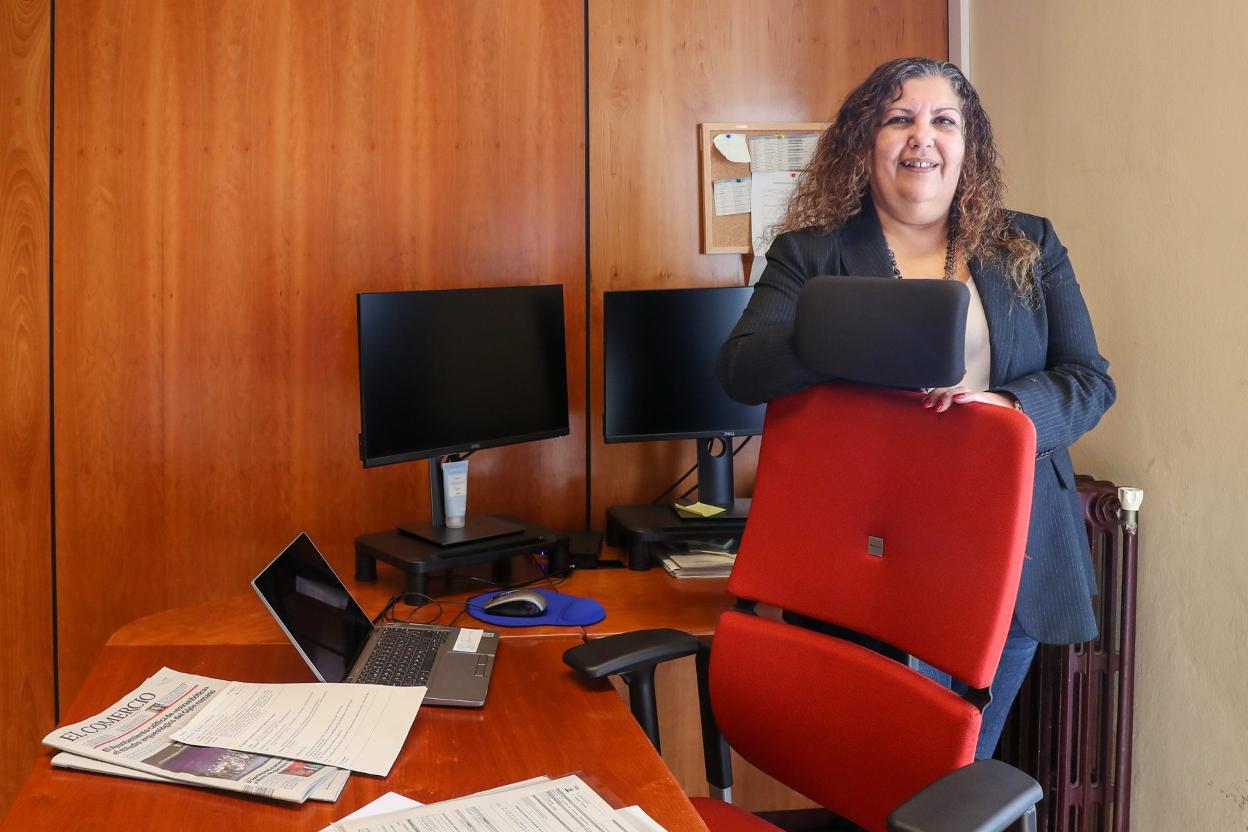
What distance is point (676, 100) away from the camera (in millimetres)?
2783

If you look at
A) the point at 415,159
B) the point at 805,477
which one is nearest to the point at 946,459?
the point at 805,477

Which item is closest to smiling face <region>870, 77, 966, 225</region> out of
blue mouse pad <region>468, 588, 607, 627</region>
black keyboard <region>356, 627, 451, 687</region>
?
blue mouse pad <region>468, 588, 607, 627</region>

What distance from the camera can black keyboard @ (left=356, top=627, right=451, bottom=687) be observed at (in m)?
1.66

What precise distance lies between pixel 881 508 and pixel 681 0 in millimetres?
1734

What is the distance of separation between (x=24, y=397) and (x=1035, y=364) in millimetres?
2200

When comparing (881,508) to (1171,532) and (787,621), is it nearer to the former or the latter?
(787,621)

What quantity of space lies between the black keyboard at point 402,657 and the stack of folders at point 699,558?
2.23 feet

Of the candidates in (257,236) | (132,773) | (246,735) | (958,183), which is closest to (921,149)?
(958,183)

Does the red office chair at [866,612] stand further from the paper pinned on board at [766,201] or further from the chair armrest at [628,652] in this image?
the paper pinned on board at [766,201]

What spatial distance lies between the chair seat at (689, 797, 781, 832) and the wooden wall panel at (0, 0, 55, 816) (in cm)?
178

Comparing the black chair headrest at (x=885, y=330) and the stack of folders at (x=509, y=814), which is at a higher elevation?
the black chair headrest at (x=885, y=330)

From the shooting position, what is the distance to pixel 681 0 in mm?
2770

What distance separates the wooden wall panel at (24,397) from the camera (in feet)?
8.26

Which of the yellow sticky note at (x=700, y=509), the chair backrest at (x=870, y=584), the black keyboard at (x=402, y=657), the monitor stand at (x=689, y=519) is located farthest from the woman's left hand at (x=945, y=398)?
the yellow sticky note at (x=700, y=509)
